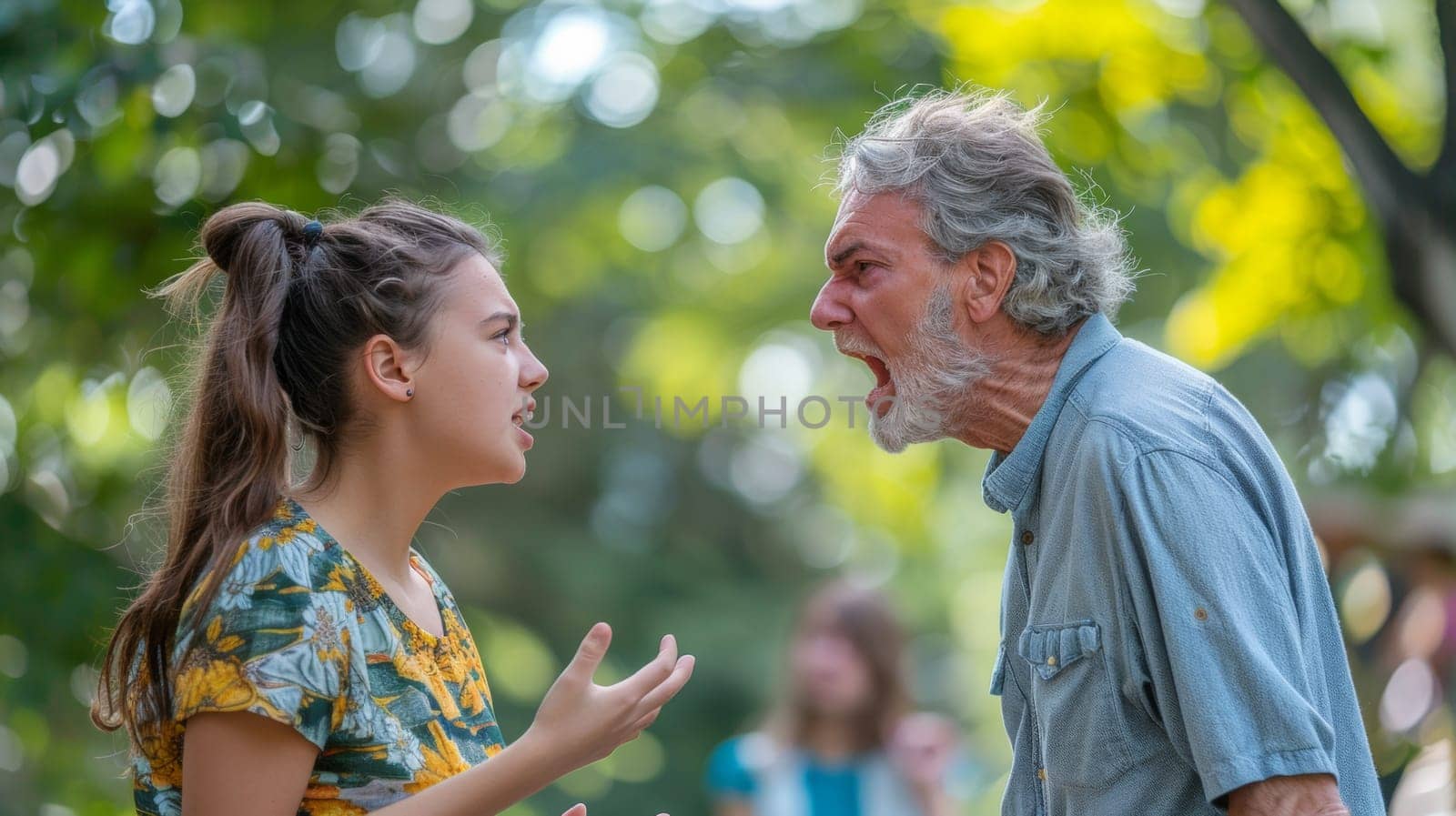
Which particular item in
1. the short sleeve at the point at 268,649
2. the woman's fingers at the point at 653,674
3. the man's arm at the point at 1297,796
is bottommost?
the man's arm at the point at 1297,796

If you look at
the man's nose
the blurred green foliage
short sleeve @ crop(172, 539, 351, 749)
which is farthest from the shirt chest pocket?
the blurred green foliage

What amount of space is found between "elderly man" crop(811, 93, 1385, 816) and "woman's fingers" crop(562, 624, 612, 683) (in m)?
0.71

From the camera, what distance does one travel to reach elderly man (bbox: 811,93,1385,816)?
72.7 inches

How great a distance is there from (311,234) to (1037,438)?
47.9 inches

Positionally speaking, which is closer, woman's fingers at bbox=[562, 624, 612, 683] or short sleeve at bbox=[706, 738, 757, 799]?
woman's fingers at bbox=[562, 624, 612, 683]

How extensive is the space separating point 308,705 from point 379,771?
150mm

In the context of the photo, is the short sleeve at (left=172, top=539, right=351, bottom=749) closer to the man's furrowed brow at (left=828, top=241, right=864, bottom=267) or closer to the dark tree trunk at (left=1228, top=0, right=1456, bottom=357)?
the man's furrowed brow at (left=828, top=241, right=864, bottom=267)

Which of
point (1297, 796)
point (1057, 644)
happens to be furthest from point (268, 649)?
point (1297, 796)

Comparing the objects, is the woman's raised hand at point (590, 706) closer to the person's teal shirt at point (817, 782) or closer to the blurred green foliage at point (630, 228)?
the blurred green foliage at point (630, 228)

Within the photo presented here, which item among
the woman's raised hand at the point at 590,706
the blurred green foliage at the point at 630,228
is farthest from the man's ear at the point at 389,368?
the blurred green foliage at the point at 630,228

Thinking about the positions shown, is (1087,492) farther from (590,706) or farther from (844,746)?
(844,746)

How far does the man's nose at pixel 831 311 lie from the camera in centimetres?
248

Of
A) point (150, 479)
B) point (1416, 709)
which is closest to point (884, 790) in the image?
point (1416, 709)

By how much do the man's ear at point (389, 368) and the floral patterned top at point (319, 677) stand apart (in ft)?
0.75
